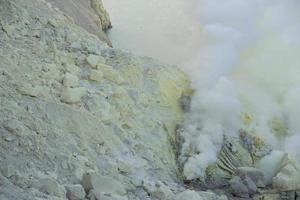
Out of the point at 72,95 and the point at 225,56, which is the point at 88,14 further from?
the point at 72,95

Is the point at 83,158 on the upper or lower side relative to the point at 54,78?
lower

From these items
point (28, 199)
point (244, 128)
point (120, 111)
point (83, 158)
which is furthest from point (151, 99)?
point (28, 199)

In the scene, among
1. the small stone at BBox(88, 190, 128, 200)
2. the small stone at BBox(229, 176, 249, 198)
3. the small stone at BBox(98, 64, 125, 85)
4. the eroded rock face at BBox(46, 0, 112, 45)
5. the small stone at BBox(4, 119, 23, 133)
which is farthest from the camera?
the eroded rock face at BBox(46, 0, 112, 45)

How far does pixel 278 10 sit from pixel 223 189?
3.14 metres

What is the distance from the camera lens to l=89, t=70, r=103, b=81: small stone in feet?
17.9

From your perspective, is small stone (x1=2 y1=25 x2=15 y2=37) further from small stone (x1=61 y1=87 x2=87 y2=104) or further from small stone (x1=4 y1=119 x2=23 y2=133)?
small stone (x1=4 y1=119 x2=23 y2=133)

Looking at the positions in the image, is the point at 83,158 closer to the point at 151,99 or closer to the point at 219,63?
the point at 151,99

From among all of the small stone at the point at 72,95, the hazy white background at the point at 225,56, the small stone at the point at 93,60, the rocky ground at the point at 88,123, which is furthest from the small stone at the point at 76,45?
the hazy white background at the point at 225,56

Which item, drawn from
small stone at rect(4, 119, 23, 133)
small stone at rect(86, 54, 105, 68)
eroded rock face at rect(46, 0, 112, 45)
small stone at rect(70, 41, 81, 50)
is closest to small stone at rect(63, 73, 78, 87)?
small stone at rect(86, 54, 105, 68)

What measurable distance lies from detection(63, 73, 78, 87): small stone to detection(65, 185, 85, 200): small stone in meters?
1.37

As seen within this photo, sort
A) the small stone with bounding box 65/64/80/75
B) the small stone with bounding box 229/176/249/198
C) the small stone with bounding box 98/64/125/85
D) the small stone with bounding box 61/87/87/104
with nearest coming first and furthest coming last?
the small stone with bounding box 61/87/87/104, the small stone with bounding box 229/176/249/198, the small stone with bounding box 65/64/80/75, the small stone with bounding box 98/64/125/85

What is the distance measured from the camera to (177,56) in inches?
272

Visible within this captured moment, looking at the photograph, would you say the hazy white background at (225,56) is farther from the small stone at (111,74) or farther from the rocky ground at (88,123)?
the small stone at (111,74)

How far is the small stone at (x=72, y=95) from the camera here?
5.01 m
